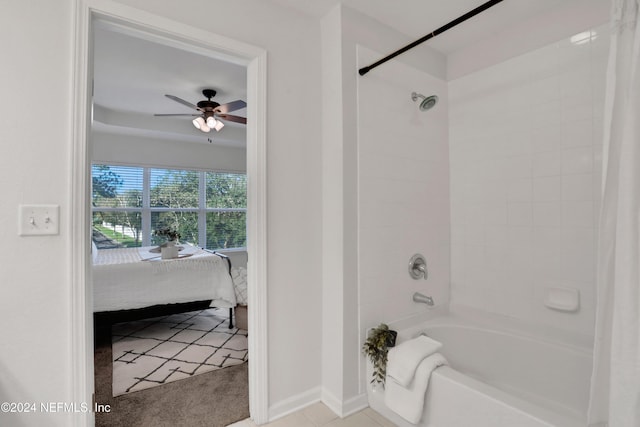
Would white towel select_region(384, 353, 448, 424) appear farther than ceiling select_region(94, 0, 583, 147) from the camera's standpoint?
No

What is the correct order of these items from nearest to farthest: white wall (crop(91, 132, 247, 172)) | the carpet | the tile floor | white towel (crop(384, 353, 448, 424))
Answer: white towel (crop(384, 353, 448, 424)) < the tile floor < the carpet < white wall (crop(91, 132, 247, 172))

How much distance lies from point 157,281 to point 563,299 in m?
3.20

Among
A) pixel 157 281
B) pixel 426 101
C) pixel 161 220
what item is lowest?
pixel 157 281

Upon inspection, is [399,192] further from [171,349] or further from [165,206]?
[165,206]

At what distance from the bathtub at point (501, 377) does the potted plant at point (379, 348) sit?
3.8 inches

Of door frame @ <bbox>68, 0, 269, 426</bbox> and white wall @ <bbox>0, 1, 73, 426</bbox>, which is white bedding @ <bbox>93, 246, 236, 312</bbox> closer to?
door frame @ <bbox>68, 0, 269, 426</bbox>

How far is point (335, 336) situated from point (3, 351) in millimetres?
1528

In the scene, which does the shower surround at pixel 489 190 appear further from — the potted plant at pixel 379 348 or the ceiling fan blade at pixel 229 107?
the ceiling fan blade at pixel 229 107

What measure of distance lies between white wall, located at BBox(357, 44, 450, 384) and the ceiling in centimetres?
28

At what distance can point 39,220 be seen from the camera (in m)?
1.34

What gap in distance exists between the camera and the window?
495 centimetres

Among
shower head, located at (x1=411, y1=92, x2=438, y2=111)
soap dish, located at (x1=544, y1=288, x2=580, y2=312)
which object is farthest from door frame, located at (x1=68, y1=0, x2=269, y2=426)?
soap dish, located at (x1=544, y1=288, x2=580, y2=312)

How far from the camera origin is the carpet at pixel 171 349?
2.40 metres

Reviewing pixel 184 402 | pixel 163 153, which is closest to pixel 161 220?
pixel 163 153
